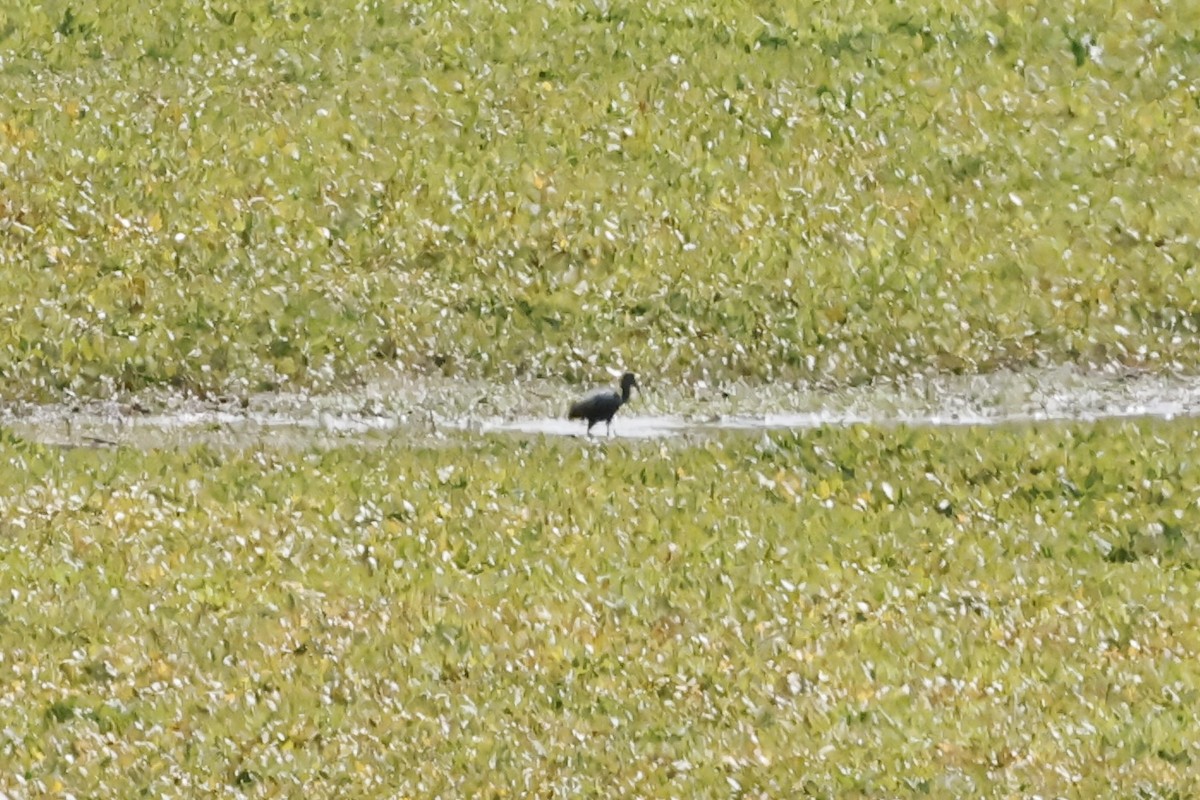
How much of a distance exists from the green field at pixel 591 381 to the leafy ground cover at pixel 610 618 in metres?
0.06

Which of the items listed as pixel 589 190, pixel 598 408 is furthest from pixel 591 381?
pixel 589 190

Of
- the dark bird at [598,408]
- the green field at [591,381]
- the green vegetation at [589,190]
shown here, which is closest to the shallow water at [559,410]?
the green field at [591,381]

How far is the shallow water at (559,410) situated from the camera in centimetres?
2541

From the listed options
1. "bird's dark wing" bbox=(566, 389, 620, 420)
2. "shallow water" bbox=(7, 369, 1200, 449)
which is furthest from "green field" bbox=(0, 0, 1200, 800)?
"bird's dark wing" bbox=(566, 389, 620, 420)

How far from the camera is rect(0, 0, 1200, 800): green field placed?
49.0 feet

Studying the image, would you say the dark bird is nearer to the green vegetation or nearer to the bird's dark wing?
the bird's dark wing

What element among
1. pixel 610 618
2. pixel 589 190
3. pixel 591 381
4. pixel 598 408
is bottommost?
pixel 591 381

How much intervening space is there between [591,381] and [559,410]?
1.36m

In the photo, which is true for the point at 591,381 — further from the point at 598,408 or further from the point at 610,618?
the point at 610,618

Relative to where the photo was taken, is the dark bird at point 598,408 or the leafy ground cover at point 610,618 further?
the dark bird at point 598,408

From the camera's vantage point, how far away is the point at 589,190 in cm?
3203

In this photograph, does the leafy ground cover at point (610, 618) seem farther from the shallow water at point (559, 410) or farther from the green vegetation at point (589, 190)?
the green vegetation at point (589, 190)

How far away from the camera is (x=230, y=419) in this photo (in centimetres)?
2656

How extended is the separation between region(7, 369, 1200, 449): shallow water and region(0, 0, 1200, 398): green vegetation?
558 millimetres
